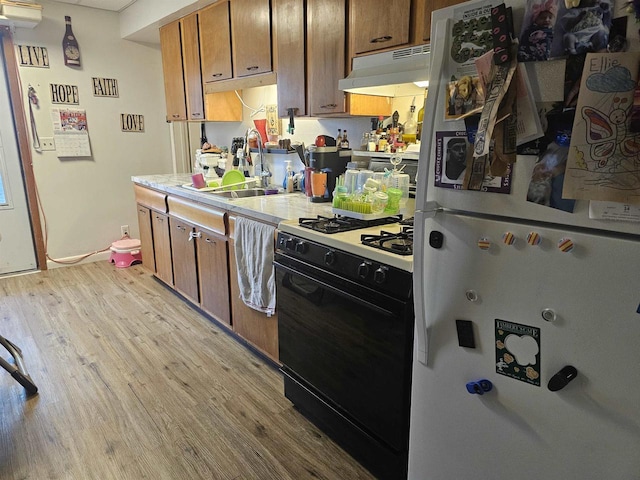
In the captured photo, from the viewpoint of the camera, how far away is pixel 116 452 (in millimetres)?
1759

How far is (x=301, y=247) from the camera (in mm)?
1723

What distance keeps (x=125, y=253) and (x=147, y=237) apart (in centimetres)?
62

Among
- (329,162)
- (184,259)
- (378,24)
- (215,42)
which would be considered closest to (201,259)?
(184,259)

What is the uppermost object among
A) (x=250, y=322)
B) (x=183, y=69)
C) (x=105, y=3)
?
(x=105, y=3)

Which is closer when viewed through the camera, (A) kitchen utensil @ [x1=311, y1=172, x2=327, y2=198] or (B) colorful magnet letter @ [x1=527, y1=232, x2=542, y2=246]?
(B) colorful magnet letter @ [x1=527, y1=232, x2=542, y2=246]

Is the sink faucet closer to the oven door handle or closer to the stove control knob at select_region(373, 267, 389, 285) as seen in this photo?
the oven door handle

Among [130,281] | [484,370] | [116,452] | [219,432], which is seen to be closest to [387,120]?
[484,370]

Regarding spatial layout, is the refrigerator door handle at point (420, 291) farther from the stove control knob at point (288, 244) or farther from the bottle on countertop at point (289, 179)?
the bottle on countertop at point (289, 179)

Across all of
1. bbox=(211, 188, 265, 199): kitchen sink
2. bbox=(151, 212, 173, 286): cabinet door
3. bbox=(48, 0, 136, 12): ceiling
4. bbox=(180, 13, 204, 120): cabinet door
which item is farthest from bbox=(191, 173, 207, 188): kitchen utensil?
bbox=(48, 0, 136, 12): ceiling

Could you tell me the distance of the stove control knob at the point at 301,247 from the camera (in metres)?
1.70

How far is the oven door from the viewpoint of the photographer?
4.58ft

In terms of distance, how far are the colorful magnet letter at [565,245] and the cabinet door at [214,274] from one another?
1.93 m

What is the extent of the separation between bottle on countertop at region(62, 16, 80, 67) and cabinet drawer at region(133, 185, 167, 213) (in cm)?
135

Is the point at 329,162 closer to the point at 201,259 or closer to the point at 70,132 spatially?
the point at 201,259
